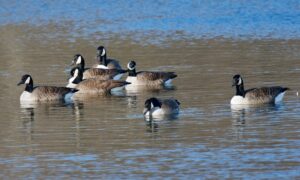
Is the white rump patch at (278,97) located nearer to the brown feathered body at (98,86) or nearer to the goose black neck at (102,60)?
the brown feathered body at (98,86)

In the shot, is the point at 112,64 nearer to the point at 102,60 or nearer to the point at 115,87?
the point at 102,60

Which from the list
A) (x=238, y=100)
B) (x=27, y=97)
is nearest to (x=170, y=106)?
(x=238, y=100)

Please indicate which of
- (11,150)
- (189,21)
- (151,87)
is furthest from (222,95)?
(189,21)

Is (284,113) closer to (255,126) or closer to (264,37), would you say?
(255,126)

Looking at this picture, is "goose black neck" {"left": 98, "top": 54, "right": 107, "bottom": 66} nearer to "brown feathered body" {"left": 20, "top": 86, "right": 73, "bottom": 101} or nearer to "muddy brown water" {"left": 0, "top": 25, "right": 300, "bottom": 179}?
"muddy brown water" {"left": 0, "top": 25, "right": 300, "bottom": 179}

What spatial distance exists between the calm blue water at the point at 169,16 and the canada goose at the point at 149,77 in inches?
358

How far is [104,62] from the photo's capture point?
25828 mm

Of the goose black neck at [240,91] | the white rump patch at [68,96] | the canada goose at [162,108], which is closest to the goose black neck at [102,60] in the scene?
the white rump patch at [68,96]

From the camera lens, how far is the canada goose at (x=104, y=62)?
84.4ft

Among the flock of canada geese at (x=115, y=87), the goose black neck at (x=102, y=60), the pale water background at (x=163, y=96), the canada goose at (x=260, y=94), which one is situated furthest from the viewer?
the goose black neck at (x=102, y=60)

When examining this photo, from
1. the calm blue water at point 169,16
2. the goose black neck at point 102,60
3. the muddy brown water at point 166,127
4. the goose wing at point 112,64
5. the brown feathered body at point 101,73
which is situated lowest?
the muddy brown water at point 166,127

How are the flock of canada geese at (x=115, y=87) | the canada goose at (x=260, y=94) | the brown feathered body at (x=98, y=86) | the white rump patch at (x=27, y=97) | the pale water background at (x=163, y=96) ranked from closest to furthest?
1. the pale water background at (x=163, y=96)
2. the flock of canada geese at (x=115, y=87)
3. the canada goose at (x=260, y=94)
4. the white rump patch at (x=27, y=97)
5. the brown feathered body at (x=98, y=86)

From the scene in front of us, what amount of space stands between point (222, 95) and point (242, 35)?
38.7 feet

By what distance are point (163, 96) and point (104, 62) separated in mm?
4544
